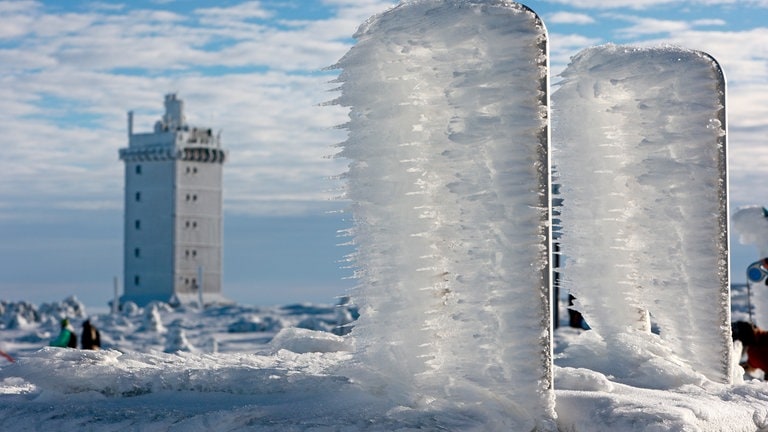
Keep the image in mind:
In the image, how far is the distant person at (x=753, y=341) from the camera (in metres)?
8.62

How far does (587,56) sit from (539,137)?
2.88 meters

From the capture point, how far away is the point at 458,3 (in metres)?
5.10

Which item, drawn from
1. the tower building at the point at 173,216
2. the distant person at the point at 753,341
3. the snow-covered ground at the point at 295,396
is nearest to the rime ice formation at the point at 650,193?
the snow-covered ground at the point at 295,396

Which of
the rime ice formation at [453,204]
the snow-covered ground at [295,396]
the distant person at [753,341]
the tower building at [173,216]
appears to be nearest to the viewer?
the snow-covered ground at [295,396]

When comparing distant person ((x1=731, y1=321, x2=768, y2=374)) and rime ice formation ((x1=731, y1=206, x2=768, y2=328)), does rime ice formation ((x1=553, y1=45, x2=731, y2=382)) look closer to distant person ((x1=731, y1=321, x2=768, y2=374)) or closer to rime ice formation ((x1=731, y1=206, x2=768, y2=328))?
distant person ((x1=731, y1=321, x2=768, y2=374))

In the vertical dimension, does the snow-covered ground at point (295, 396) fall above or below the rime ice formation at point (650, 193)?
below

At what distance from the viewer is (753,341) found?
8617 mm

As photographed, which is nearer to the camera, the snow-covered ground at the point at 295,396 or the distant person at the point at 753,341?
the snow-covered ground at the point at 295,396

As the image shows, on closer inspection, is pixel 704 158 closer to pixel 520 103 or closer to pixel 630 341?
pixel 630 341

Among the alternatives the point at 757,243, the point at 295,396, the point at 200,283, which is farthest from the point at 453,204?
the point at 200,283

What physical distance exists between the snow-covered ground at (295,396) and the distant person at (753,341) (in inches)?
68.1

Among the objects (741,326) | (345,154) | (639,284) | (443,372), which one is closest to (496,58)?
(345,154)

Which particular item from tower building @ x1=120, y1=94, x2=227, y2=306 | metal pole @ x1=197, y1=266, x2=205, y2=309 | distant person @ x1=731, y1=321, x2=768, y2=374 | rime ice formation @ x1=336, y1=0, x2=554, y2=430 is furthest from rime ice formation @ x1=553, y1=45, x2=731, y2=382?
metal pole @ x1=197, y1=266, x2=205, y2=309

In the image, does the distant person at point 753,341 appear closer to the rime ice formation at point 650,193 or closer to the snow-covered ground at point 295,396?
the rime ice formation at point 650,193
